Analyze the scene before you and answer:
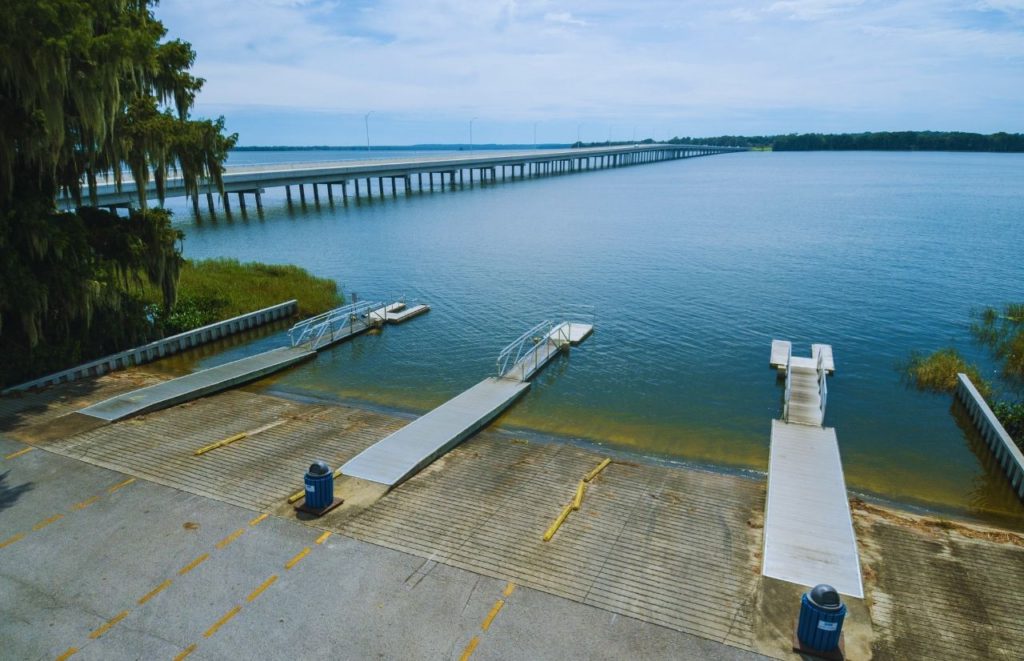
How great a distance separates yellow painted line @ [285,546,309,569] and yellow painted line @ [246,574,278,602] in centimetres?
35

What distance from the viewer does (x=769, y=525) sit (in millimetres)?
13367

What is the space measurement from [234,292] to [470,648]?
29548mm

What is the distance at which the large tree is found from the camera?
1689 centimetres

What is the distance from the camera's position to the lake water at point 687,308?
21.5m

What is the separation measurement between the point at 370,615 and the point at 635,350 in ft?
70.8

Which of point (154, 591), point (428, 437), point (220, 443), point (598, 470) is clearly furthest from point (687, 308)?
point (154, 591)

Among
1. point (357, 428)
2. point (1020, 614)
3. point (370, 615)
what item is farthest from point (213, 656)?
point (1020, 614)

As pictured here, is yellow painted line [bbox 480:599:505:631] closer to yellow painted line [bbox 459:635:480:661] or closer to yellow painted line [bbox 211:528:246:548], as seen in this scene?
yellow painted line [bbox 459:635:480:661]

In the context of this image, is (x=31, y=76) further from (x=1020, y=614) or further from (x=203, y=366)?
(x=1020, y=614)

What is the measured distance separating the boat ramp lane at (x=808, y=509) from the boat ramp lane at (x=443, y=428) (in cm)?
865

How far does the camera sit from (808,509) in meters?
14.1

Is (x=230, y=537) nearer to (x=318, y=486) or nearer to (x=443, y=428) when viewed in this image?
(x=318, y=486)

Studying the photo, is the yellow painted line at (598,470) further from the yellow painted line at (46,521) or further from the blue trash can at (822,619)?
the yellow painted line at (46,521)

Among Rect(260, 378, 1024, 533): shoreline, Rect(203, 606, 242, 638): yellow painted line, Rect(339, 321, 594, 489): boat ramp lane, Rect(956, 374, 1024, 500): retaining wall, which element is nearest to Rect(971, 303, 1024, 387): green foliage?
Rect(956, 374, 1024, 500): retaining wall
